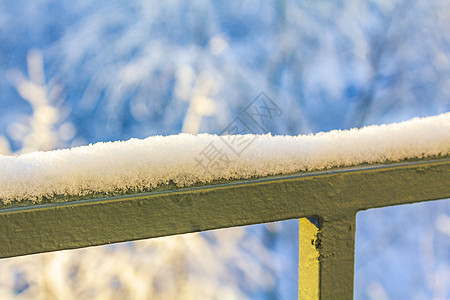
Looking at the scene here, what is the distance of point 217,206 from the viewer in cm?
49

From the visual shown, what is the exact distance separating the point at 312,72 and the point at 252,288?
2291mm

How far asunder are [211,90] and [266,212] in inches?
131

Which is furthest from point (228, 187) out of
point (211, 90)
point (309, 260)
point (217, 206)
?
point (211, 90)

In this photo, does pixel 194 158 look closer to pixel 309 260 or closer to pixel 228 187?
pixel 228 187

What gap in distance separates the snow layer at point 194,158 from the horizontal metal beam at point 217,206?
1 cm

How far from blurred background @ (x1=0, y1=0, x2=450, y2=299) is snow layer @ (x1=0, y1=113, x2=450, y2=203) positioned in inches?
119

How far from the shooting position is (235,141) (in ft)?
1.81

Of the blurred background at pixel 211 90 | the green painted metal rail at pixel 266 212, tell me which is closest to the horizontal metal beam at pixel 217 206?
the green painted metal rail at pixel 266 212

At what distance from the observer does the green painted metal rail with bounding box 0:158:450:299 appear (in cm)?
44

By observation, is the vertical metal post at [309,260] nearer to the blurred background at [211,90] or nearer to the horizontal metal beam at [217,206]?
the horizontal metal beam at [217,206]

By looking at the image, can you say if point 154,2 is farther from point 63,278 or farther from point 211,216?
point 211,216

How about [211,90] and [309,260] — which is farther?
[211,90]

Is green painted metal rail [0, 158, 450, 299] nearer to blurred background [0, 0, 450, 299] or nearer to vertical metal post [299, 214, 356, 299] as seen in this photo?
vertical metal post [299, 214, 356, 299]

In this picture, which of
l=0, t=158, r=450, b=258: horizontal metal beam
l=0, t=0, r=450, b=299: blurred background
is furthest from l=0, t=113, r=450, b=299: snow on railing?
l=0, t=0, r=450, b=299: blurred background
